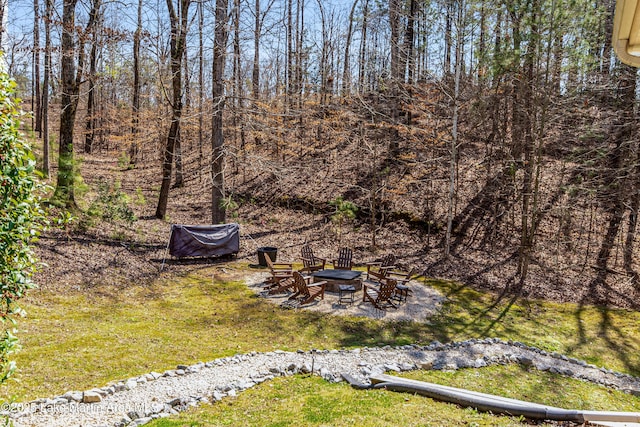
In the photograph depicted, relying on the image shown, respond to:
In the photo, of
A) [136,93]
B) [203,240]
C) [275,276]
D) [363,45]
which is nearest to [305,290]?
[275,276]

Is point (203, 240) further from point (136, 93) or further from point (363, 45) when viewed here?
point (363, 45)

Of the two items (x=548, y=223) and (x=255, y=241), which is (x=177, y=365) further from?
(x=548, y=223)

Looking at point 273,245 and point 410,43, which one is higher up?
point 410,43

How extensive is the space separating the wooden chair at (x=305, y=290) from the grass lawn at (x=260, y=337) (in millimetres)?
621

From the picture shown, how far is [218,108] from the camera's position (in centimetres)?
1409

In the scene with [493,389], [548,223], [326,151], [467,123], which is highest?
[467,123]

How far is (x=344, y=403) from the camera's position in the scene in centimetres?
538

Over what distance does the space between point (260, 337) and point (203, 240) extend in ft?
17.1

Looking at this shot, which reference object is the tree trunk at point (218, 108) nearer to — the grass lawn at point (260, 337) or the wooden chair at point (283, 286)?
the grass lawn at point (260, 337)

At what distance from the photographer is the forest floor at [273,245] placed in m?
10.1

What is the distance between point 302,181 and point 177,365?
1493 cm

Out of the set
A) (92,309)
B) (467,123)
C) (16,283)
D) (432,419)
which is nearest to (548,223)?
(467,123)

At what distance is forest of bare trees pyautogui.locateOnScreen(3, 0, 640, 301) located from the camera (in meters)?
11.7

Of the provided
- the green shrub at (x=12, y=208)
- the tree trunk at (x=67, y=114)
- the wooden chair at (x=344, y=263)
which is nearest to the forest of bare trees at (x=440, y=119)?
the tree trunk at (x=67, y=114)
